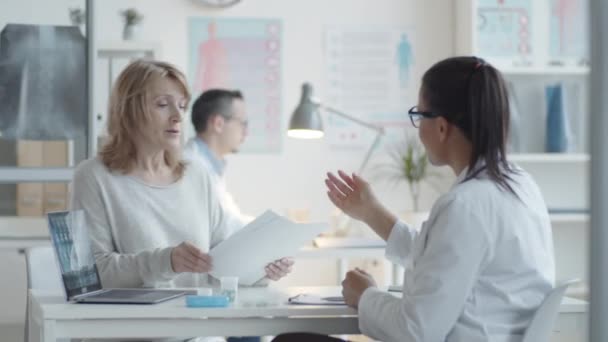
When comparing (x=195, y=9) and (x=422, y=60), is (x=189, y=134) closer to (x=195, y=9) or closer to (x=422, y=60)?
(x=195, y=9)

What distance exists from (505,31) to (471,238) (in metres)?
3.60

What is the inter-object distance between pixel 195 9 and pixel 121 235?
9.84ft

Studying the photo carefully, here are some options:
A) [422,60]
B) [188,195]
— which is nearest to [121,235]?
[188,195]

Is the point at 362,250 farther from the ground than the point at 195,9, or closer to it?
closer to it

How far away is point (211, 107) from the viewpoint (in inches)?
176

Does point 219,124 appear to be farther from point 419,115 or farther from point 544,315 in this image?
point 544,315

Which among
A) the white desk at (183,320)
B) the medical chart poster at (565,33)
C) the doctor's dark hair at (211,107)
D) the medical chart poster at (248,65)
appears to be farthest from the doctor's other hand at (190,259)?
the medical chart poster at (565,33)

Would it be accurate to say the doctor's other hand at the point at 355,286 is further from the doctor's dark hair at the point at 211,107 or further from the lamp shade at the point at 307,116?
the doctor's dark hair at the point at 211,107

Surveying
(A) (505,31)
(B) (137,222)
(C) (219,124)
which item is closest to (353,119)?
(C) (219,124)

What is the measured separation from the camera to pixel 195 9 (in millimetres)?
5211

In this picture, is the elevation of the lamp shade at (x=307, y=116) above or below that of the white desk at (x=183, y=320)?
above

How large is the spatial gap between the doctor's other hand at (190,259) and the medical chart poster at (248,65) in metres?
3.08

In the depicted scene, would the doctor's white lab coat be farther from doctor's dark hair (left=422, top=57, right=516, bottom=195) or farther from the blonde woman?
the blonde woman

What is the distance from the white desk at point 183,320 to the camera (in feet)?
6.26
